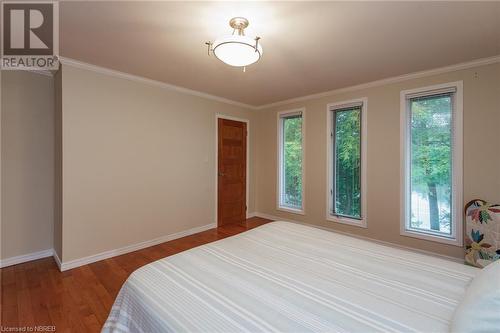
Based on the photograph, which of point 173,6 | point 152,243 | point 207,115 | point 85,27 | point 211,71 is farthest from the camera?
point 207,115

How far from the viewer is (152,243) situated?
3.32 meters

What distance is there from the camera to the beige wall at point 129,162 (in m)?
2.62

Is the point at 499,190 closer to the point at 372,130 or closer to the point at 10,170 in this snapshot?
the point at 372,130

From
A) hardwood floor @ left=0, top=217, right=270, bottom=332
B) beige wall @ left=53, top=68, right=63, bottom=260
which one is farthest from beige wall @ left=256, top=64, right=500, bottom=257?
beige wall @ left=53, top=68, right=63, bottom=260

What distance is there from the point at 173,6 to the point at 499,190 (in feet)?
12.0

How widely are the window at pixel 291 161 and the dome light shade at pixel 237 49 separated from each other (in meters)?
2.55

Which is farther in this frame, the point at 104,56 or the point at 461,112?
the point at 461,112

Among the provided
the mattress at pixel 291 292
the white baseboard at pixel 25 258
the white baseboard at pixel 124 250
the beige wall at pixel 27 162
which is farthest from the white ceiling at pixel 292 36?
the white baseboard at pixel 25 258

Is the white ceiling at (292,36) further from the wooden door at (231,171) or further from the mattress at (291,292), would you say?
the mattress at (291,292)

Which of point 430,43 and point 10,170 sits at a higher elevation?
point 430,43

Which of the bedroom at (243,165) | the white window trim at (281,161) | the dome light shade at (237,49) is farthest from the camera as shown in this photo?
the white window trim at (281,161)

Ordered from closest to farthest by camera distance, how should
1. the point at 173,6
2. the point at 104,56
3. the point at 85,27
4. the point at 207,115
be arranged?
the point at 173,6
the point at 85,27
the point at 104,56
the point at 207,115

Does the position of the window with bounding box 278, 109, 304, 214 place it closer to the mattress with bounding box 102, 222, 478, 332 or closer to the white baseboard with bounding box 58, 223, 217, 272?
the white baseboard with bounding box 58, 223, 217, 272

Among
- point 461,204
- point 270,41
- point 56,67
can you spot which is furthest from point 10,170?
point 461,204
